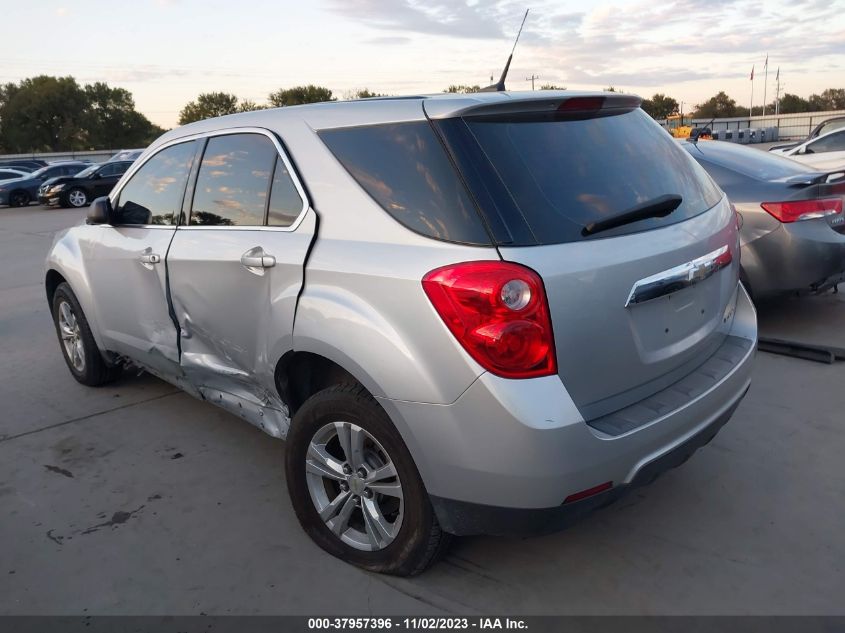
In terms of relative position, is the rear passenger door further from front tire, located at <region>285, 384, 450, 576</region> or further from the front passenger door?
front tire, located at <region>285, 384, 450, 576</region>

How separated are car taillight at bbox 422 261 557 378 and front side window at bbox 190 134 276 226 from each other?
1.27 m

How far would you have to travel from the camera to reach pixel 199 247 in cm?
342

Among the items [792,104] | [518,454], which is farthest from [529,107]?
[792,104]

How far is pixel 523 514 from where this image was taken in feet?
7.58

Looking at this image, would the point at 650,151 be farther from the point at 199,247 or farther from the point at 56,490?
the point at 56,490

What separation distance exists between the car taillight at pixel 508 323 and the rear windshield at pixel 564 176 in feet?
0.46

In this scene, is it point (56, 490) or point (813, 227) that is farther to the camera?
point (813, 227)

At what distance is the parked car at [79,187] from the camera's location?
74.9 feet

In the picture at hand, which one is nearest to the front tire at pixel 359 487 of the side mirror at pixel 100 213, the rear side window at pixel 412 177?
the rear side window at pixel 412 177

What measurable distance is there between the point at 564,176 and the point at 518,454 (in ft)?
3.25

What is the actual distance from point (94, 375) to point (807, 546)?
14.3 feet

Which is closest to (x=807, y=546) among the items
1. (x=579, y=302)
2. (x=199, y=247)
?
(x=579, y=302)

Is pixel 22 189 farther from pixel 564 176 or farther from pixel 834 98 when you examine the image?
pixel 834 98

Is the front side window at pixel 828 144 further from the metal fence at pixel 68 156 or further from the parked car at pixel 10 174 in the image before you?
the metal fence at pixel 68 156
